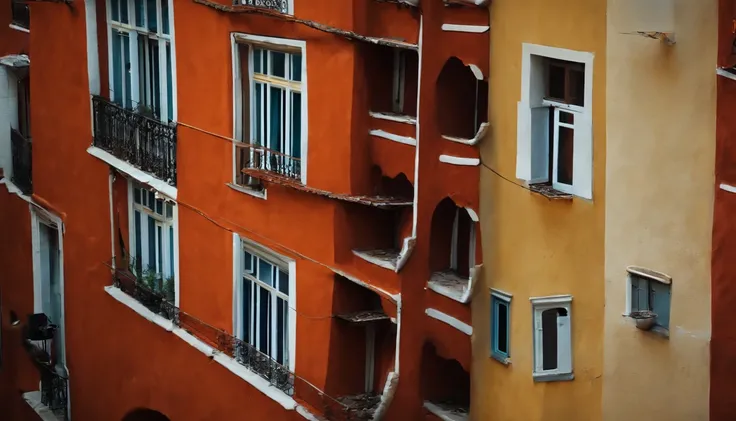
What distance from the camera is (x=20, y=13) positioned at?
28.7 m

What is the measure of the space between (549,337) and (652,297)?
5.22 ft

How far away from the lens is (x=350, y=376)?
776 inches

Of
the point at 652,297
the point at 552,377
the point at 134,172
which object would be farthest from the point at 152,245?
the point at 652,297

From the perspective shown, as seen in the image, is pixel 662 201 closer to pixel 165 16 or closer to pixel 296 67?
pixel 296 67

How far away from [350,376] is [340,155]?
262 centimetres

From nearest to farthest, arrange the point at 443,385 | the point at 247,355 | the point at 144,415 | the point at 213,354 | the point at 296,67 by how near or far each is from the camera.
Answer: the point at 443,385 < the point at 296,67 < the point at 247,355 < the point at 213,354 < the point at 144,415

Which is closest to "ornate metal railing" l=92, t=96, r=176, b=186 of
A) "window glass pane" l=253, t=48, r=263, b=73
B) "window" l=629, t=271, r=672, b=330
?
"window glass pane" l=253, t=48, r=263, b=73

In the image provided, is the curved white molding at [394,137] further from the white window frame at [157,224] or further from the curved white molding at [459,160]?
the white window frame at [157,224]

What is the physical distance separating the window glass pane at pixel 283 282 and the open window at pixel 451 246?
2.54 m

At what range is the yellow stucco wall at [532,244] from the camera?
1608cm

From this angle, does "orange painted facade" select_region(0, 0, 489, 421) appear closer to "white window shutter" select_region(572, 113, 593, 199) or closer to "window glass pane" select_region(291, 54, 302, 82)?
"window glass pane" select_region(291, 54, 302, 82)

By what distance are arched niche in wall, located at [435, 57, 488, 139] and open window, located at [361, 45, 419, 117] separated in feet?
2.26

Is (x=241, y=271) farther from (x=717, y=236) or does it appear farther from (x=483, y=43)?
(x=717, y=236)

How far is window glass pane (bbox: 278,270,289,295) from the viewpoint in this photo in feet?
67.1
